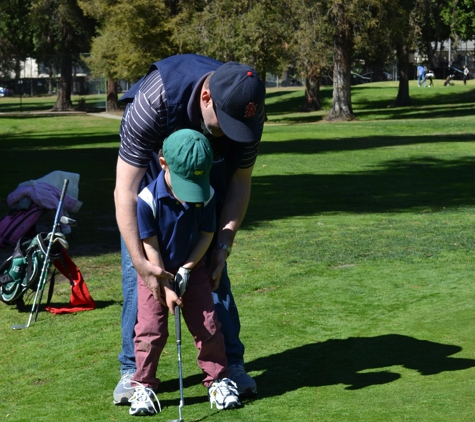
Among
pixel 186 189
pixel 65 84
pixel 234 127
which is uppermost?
pixel 234 127

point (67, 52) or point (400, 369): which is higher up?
point (67, 52)

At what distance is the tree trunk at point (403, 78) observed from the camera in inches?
1663

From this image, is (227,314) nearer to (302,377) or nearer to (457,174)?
(302,377)

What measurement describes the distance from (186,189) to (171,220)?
0.80 ft

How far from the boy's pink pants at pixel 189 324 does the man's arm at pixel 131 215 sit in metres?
0.21

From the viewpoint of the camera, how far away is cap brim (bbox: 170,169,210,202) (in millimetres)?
3889

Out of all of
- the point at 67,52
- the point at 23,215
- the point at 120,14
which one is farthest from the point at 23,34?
the point at 23,215

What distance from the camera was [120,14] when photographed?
36.8 m

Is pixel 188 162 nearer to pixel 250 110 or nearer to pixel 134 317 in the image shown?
pixel 250 110

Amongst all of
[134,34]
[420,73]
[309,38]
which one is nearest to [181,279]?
[309,38]

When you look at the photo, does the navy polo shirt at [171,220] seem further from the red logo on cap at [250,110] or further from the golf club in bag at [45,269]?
the golf club in bag at [45,269]

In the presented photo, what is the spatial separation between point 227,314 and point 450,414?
50.8 inches

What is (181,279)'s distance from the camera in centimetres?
409

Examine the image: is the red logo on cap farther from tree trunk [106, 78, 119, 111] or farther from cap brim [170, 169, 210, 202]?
tree trunk [106, 78, 119, 111]
